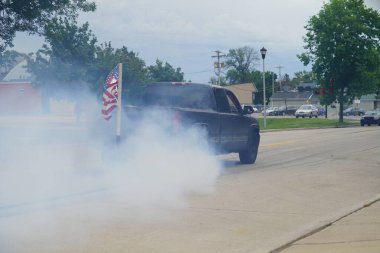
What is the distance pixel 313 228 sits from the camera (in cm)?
698

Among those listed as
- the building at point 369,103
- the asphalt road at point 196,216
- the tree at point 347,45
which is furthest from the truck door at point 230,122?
the building at point 369,103

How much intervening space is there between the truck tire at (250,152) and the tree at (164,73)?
9588 millimetres

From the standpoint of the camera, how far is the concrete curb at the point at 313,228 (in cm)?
607

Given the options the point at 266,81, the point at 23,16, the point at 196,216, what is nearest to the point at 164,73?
the point at 23,16

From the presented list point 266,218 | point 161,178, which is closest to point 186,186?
point 161,178

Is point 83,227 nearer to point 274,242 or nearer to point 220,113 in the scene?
point 274,242

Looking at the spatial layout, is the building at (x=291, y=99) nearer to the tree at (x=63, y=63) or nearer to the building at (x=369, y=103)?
the building at (x=369, y=103)

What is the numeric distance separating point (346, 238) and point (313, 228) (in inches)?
21.5

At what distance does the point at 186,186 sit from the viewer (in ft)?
33.0

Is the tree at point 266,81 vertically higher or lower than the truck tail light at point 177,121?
higher

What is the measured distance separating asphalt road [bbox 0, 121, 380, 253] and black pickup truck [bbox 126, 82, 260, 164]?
39.7 inches

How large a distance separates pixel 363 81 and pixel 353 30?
4426 mm

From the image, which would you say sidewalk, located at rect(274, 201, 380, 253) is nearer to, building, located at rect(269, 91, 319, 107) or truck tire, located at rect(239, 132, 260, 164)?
truck tire, located at rect(239, 132, 260, 164)

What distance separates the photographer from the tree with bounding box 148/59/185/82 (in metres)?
24.4
